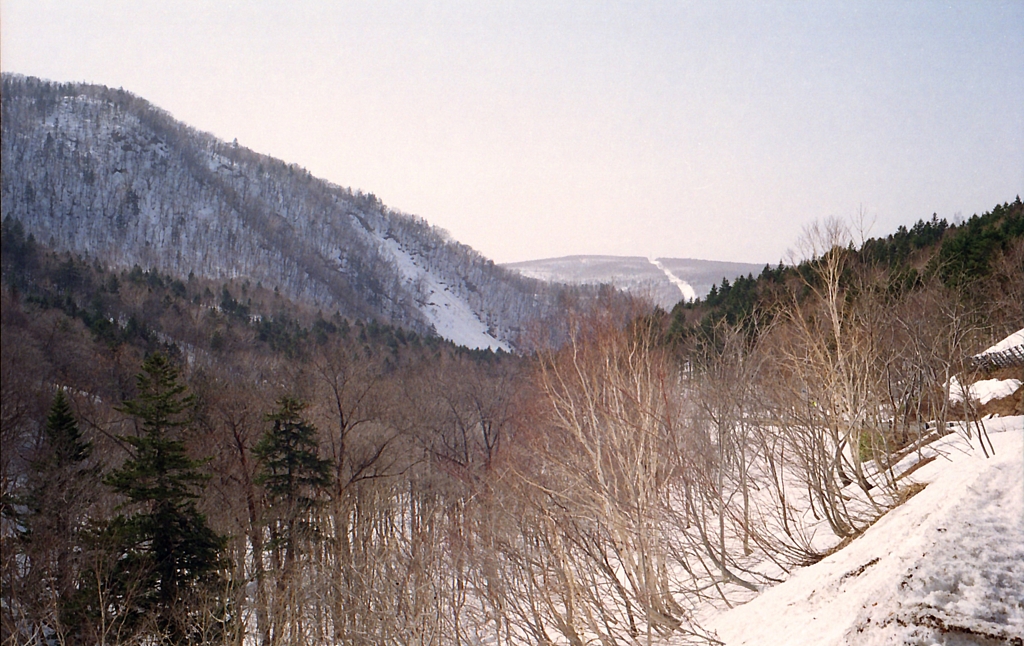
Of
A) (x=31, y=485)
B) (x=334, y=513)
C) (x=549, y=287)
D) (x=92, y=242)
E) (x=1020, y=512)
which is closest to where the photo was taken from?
(x=1020, y=512)

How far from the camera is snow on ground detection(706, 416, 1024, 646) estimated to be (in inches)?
183

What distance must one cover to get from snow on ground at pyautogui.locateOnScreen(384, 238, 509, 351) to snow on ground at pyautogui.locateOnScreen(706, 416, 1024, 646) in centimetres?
8043

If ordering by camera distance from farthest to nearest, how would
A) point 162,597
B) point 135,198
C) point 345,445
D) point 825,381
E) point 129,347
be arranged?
point 135,198 → point 129,347 → point 345,445 → point 162,597 → point 825,381

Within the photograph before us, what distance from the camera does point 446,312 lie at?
99938 millimetres

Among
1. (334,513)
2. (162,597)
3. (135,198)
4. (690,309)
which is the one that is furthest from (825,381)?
(135,198)

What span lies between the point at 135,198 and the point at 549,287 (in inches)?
2437

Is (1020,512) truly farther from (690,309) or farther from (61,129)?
(61,129)

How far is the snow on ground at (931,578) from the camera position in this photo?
466cm

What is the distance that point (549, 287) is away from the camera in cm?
10494

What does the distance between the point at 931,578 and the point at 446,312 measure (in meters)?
95.9

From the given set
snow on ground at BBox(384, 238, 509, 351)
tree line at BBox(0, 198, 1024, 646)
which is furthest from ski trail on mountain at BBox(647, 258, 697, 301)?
snow on ground at BBox(384, 238, 509, 351)

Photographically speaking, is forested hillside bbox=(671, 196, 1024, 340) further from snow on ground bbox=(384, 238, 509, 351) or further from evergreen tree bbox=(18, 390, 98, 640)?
snow on ground bbox=(384, 238, 509, 351)

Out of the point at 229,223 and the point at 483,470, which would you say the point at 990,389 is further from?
the point at 229,223

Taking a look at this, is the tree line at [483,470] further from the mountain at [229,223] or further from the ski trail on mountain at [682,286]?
the mountain at [229,223]
